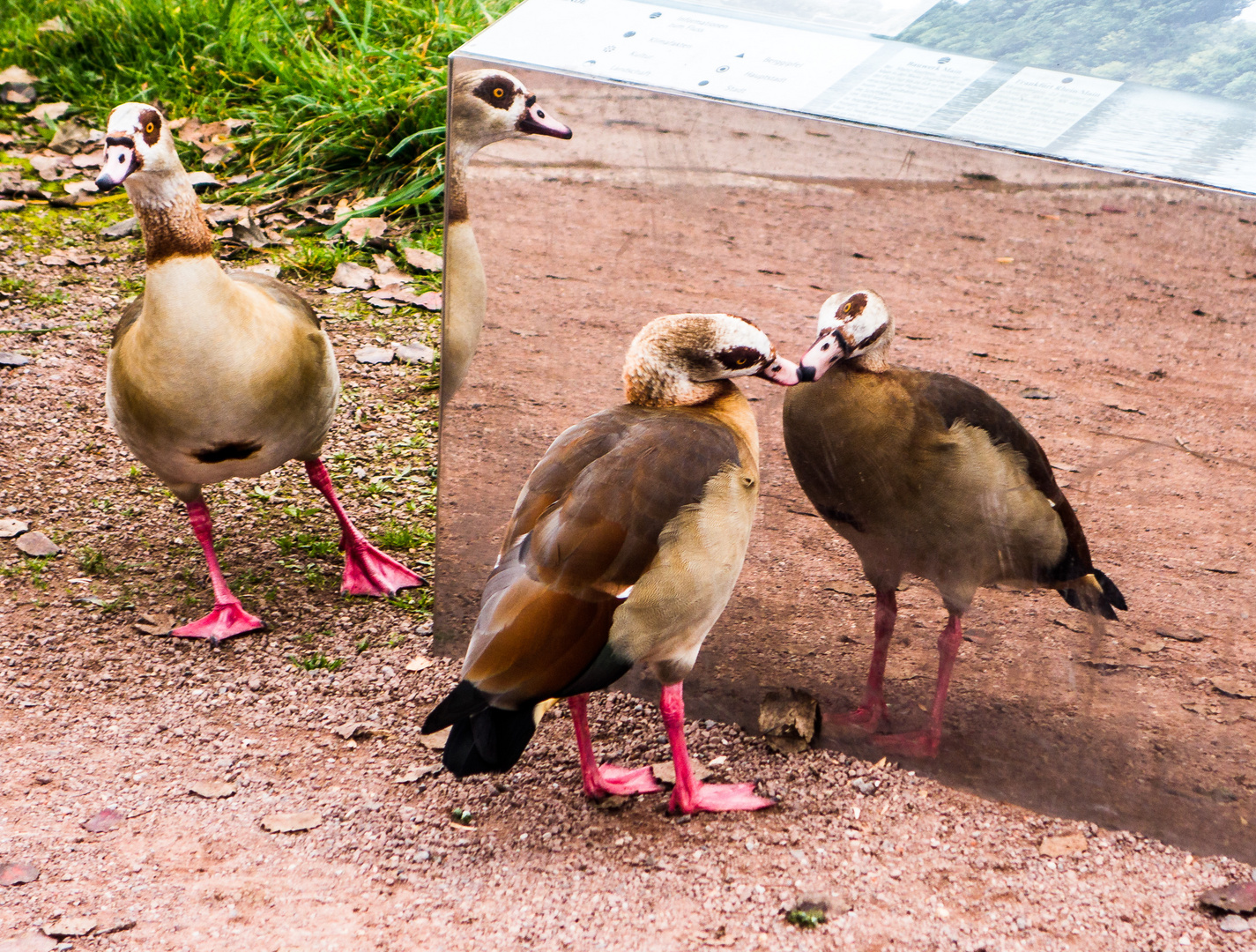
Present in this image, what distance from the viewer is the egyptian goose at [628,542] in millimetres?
2205

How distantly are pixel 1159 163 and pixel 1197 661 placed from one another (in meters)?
1.00

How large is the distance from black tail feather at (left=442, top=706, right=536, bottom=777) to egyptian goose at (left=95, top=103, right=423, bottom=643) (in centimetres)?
107

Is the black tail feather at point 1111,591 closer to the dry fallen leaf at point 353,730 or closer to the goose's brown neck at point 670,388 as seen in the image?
the goose's brown neck at point 670,388

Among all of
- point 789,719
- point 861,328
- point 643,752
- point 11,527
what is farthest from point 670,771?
point 11,527

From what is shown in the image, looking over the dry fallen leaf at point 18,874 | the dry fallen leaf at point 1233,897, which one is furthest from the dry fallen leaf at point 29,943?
the dry fallen leaf at point 1233,897

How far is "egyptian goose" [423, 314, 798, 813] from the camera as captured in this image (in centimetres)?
221

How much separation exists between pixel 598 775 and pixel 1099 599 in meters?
1.14

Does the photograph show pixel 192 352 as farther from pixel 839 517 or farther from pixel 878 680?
pixel 878 680

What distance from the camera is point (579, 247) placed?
2490 mm

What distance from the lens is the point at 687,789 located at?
2523mm

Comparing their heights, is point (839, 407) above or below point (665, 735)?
above

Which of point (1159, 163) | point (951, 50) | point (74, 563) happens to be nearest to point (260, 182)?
point (74, 563)

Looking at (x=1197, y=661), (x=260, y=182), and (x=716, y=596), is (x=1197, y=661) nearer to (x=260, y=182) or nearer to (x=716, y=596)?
(x=716, y=596)

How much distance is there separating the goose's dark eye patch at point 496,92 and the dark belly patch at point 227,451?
3.53ft
